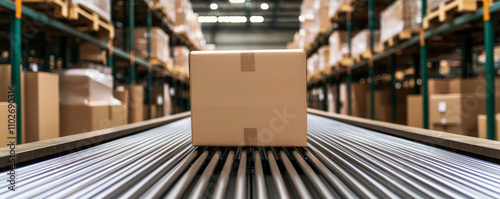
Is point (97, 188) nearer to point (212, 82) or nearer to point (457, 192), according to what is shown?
point (212, 82)

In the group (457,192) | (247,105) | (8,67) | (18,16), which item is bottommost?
(457,192)

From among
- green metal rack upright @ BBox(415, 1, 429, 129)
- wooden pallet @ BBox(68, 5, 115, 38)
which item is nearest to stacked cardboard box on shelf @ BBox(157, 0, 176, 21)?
wooden pallet @ BBox(68, 5, 115, 38)

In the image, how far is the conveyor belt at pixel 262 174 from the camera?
900mm

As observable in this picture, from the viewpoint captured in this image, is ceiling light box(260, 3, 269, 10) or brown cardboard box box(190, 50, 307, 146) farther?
ceiling light box(260, 3, 269, 10)

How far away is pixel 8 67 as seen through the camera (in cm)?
206

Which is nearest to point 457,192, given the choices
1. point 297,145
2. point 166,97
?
point 297,145

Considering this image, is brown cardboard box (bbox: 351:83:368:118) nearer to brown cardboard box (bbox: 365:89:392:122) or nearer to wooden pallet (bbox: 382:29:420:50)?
brown cardboard box (bbox: 365:89:392:122)

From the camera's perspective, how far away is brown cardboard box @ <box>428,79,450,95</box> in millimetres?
3277

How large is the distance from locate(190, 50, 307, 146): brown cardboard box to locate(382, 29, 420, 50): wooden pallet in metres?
2.47

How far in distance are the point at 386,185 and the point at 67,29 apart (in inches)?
114

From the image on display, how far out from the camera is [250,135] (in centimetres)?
152

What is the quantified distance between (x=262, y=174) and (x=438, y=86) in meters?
3.05

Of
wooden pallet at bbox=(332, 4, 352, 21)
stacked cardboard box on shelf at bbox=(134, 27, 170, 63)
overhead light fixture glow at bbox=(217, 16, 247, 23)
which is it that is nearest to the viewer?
stacked cardboard box on shelf at bbox=(134, 27, 170, 63)

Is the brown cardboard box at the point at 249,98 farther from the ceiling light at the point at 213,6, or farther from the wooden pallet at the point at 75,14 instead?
the ceiling light at the point at 213,6
